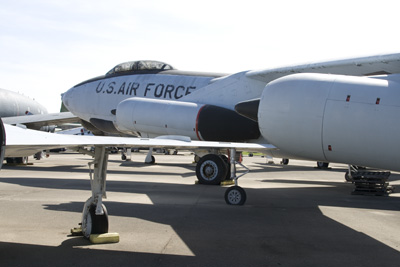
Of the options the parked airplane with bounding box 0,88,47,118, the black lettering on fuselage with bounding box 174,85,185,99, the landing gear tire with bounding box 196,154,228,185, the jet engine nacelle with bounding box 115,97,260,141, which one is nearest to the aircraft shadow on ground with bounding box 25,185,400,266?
the landing gear tire with bounding box 196,154,228,185

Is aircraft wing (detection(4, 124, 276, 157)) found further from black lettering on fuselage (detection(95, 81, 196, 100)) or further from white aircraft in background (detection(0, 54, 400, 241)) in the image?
black lettering on fuselage (detection(95, 81, 196, 100))

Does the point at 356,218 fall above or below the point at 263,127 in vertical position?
below

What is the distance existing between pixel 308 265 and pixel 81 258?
3046 millimetres

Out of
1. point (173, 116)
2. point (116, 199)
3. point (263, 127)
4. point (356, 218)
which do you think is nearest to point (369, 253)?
point (356, 218)

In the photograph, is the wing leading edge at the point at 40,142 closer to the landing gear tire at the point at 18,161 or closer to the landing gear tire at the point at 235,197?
the landing gear tire at the point at 235,197

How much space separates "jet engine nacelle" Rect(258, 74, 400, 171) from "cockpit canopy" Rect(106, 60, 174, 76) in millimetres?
11862

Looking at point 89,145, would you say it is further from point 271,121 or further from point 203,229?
point 271,121

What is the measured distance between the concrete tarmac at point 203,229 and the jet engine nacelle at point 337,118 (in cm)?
145

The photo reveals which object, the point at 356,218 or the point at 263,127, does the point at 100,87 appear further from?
the point at 356,218

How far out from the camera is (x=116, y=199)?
1164cm

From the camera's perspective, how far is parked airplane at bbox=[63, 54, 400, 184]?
47.0ft

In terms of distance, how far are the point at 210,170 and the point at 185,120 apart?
292cm

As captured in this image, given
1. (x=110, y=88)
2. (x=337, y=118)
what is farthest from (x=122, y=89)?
(x=337, y=118)

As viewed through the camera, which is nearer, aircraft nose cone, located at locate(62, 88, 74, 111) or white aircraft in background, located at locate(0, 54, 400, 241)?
white aircraft in background, located at locate(0, 54, 400, 241)
